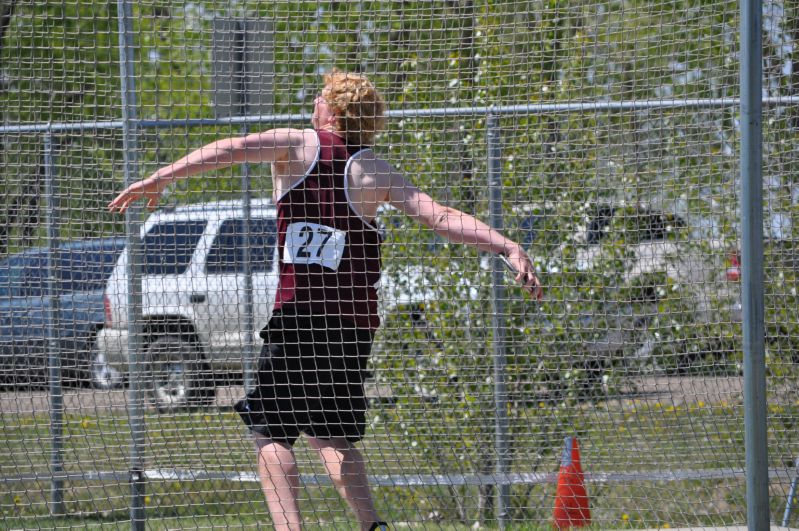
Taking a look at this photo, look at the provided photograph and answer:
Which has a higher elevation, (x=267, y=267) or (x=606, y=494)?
(x=267, y=267)

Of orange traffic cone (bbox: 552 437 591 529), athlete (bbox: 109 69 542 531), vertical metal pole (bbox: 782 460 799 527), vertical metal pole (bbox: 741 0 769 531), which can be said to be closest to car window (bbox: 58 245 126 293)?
athlete (bbox: 109 69 542 531)

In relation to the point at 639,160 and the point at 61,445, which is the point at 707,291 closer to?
the point at 639,160

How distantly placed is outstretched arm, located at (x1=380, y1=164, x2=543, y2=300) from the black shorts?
50 centimetres

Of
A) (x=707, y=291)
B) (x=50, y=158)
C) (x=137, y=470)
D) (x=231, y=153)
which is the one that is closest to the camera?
(x=231, y=153)

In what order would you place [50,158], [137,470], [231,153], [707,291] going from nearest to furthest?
[231,153], [137,470], [707,291], [50,158]

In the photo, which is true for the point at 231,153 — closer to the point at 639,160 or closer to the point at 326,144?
the point at 326,144

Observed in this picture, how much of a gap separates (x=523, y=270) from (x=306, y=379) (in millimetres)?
980

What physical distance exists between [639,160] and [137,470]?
278 cm

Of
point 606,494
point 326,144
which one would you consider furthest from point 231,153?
point 606,494

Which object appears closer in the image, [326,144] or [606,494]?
[326,144]

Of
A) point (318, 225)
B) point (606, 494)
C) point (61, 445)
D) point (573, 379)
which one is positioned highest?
point (318, 225)

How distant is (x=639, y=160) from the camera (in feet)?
14.1

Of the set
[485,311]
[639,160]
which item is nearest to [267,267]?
[485,311]

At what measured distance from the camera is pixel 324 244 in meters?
3.39
